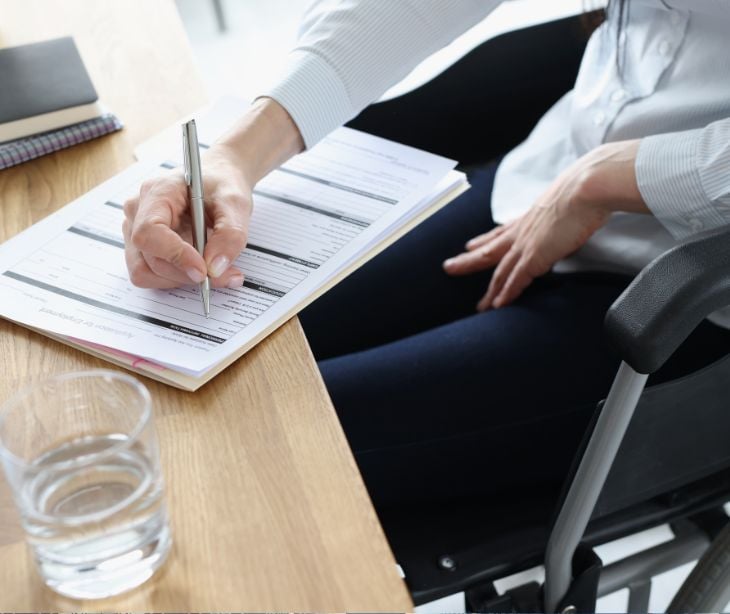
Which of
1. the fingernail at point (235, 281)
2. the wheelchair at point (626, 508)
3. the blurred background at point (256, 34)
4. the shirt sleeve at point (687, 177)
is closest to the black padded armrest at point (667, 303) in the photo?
the wheelchair at point (626, 508)

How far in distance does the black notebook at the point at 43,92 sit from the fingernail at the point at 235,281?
0.32m

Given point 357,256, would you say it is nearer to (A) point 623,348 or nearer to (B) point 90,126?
(A) point 623,348

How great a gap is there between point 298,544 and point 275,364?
17 centimetres

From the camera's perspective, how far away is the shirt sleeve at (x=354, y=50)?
36.2 inches

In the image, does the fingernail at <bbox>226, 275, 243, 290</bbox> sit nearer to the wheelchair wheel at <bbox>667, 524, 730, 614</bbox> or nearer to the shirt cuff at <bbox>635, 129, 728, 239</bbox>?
the shirt cuff at <bbox>635, 129, 728, 239</bbox>

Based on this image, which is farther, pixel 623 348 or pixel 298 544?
pixel 623 348

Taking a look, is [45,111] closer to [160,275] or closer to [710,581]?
[160,275]

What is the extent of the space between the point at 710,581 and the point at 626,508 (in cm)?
10

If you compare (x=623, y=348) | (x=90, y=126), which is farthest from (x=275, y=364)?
(x=90, y=126)

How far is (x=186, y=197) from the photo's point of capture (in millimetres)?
796

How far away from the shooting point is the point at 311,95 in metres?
0.92

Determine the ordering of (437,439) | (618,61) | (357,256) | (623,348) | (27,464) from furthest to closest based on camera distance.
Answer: (618,61), (437,439), (357,256), (623,348), (27,464)

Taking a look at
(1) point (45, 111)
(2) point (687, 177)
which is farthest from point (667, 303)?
(1) point (45, 111)

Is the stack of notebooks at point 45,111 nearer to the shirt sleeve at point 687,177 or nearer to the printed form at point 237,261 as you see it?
the printed form at point 237,261
